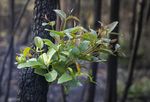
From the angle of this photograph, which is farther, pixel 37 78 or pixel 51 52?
pixel 37 78

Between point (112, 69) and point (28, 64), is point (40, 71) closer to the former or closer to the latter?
point (28, 64)

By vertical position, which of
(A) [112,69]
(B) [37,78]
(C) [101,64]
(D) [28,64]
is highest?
(D) [28,64]

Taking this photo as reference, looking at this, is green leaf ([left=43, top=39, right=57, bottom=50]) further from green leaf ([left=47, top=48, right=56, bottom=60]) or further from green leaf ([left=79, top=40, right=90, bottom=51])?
green leaf ([left=79, top=40, right=90, bottom=51])

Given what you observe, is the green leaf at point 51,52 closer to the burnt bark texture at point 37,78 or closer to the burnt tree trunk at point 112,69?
the burnt bark texture at point 37,78

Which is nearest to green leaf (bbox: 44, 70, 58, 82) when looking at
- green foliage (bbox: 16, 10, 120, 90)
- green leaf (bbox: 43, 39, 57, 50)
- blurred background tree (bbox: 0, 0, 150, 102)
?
green foliage (bbox: 16, 10, 120, 90)

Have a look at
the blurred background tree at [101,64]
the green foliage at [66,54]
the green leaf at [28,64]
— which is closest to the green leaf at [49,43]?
the green foliage at [66,54]

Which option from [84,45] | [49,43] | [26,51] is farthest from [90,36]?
[26,51]
